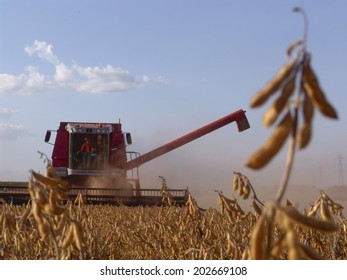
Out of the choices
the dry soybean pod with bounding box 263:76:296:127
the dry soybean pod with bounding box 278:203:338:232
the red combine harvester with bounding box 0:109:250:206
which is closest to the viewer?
the dry soybean pod with bounding box 263:76:296:127

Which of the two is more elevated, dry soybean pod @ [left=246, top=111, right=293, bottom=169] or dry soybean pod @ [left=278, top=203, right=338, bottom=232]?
dry soybean pod @ [left=246, top=111, right=293, bottom=169]

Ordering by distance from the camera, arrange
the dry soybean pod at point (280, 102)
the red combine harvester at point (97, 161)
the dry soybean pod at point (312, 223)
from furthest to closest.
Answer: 1. the red combine harvester at point (97, 161)
2. the dry soybean pod at point (312, 223)
3. the dry soybean pod at point (280, 102)

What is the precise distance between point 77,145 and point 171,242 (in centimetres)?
1641

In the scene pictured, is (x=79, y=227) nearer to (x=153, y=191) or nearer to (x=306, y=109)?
(x=306, y=109)

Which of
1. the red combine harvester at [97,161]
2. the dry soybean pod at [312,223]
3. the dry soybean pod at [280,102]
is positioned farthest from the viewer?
the red combine harvester at [97,161]

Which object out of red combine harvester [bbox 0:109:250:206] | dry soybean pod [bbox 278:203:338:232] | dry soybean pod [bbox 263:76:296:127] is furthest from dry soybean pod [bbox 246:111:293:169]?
red combine harvester [bbox 0:109:250:206]

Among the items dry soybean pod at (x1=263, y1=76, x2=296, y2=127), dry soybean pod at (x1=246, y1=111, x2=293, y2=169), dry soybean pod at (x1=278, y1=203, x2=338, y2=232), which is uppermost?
dry soybean pod at (x1=263, y1=76, x2=296, y2=127)

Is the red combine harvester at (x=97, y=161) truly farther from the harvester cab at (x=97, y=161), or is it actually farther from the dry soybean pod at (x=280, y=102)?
the dry soybean pod at (x=280, y=102)

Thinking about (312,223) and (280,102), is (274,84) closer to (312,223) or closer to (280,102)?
(280,102)

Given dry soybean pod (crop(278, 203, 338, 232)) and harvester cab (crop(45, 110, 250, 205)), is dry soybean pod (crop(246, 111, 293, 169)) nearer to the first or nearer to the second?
dry soybean pod (crop(278, 203, 338, 232))

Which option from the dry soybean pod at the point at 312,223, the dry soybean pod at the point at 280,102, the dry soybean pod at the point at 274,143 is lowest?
the dry soybean pod at the point at 312,223

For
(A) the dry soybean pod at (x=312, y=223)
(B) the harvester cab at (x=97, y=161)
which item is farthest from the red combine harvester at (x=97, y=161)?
(A) the dry soybean pod at (x=312, y=223)

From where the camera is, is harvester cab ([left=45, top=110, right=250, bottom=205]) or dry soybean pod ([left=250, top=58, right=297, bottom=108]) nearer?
dry soybean pod ([left=250, top=58, right=297, bottom=108])

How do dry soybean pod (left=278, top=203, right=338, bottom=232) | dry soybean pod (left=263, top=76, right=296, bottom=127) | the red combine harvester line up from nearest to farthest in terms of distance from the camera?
1. dry soybean pod (left=263, top=76, right=296, bottom=127)
2. dry soybean pod (left=278, top=203, right=338, bottom=232)
3. the red combine harvester
